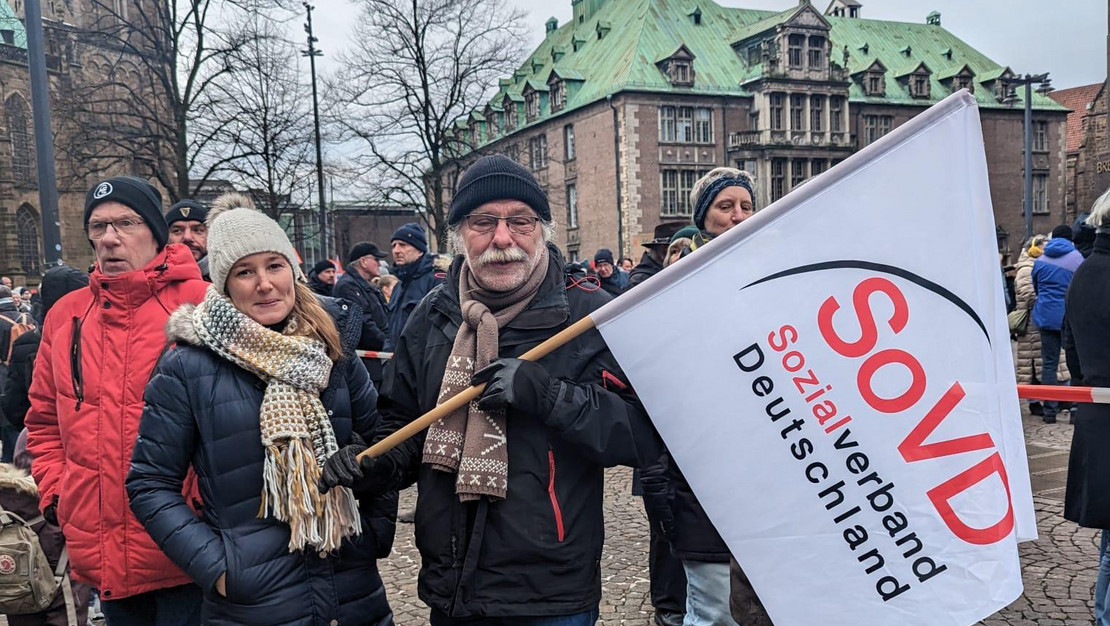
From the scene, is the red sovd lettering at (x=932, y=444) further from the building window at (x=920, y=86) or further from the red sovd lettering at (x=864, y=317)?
the building window at (x=920, y=86)

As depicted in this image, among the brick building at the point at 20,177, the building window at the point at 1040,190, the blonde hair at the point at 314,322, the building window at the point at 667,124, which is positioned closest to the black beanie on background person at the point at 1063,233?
the blonde hair at the point at 314,322

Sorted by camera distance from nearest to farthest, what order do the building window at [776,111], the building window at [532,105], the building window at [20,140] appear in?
1. the building window at [20,140]
2. the building window at [776,111]
3. the building window at [532,105]

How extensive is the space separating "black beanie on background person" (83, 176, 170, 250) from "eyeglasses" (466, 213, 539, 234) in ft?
4.17

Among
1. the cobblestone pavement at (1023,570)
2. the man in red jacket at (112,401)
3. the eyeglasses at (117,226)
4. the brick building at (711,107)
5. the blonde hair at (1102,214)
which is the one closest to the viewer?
the man in red jacket at (112,401)

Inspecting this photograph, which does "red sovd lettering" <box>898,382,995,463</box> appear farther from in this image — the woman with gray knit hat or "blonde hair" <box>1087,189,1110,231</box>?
"blonde hair" <box>1087,189,1110,231</box>

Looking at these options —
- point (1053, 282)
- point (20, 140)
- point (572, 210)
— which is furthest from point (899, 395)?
point (20, 140)

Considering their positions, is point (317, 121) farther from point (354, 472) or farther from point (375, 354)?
point (354, 472)

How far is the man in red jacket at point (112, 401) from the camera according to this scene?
8.86 feet

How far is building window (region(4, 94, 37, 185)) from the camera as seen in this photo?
3966cm

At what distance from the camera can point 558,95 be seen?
42.2 metres

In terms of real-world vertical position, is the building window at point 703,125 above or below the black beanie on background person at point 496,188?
above

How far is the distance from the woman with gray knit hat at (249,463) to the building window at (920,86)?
159 feet

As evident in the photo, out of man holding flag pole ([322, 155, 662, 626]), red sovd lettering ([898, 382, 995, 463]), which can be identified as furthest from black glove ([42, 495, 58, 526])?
red sovd lettering ([898, 382, 995, 463])

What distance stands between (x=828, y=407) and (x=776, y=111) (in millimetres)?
41033
